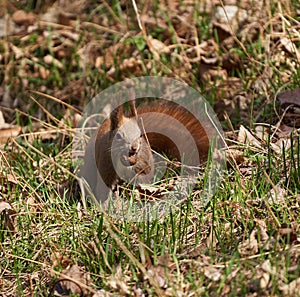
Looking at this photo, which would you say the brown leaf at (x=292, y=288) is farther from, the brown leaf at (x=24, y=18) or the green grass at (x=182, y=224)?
the brown leaf at (x=24, y=18)

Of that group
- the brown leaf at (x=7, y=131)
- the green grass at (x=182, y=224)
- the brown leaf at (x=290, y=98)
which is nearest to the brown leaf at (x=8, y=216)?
the green grass at (x=182, y=224)

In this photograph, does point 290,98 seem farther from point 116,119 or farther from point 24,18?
point 24,18

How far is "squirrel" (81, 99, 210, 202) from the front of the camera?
3150 millimetres

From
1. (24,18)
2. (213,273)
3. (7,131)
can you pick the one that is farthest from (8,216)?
(24,18)

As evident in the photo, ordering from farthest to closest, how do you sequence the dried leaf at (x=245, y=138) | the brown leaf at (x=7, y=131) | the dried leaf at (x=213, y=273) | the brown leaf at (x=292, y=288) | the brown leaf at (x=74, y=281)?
the brown leaf at (x=7, y=131)
the dried leaf at (x=245, y=138)
the brown leaf at (x=74, y=281)
the dried leaf at (x=213, y=273)
the brown leaf at (x=292, y=288)

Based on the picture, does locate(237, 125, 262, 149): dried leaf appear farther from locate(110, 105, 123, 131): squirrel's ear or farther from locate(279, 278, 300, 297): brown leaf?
locate(279, 278, 300, 297): brown leaf

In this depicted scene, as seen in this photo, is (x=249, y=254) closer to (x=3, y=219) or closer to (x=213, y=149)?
(x=213, y=149)

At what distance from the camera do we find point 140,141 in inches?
125

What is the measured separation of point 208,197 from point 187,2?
2.46 m

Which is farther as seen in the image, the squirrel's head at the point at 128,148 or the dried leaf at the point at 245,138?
the dried leaf at the point at 245,138

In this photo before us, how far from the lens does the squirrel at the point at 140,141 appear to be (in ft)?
10.3

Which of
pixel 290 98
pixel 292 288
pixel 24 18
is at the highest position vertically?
pixel 24 18

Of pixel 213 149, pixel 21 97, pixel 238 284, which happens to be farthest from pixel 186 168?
pixel 21 97

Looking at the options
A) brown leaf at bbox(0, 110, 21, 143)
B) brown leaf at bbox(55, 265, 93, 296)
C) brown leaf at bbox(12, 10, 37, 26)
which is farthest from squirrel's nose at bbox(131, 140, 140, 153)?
brown leaf at bbox(12, 10, 37, 26)
